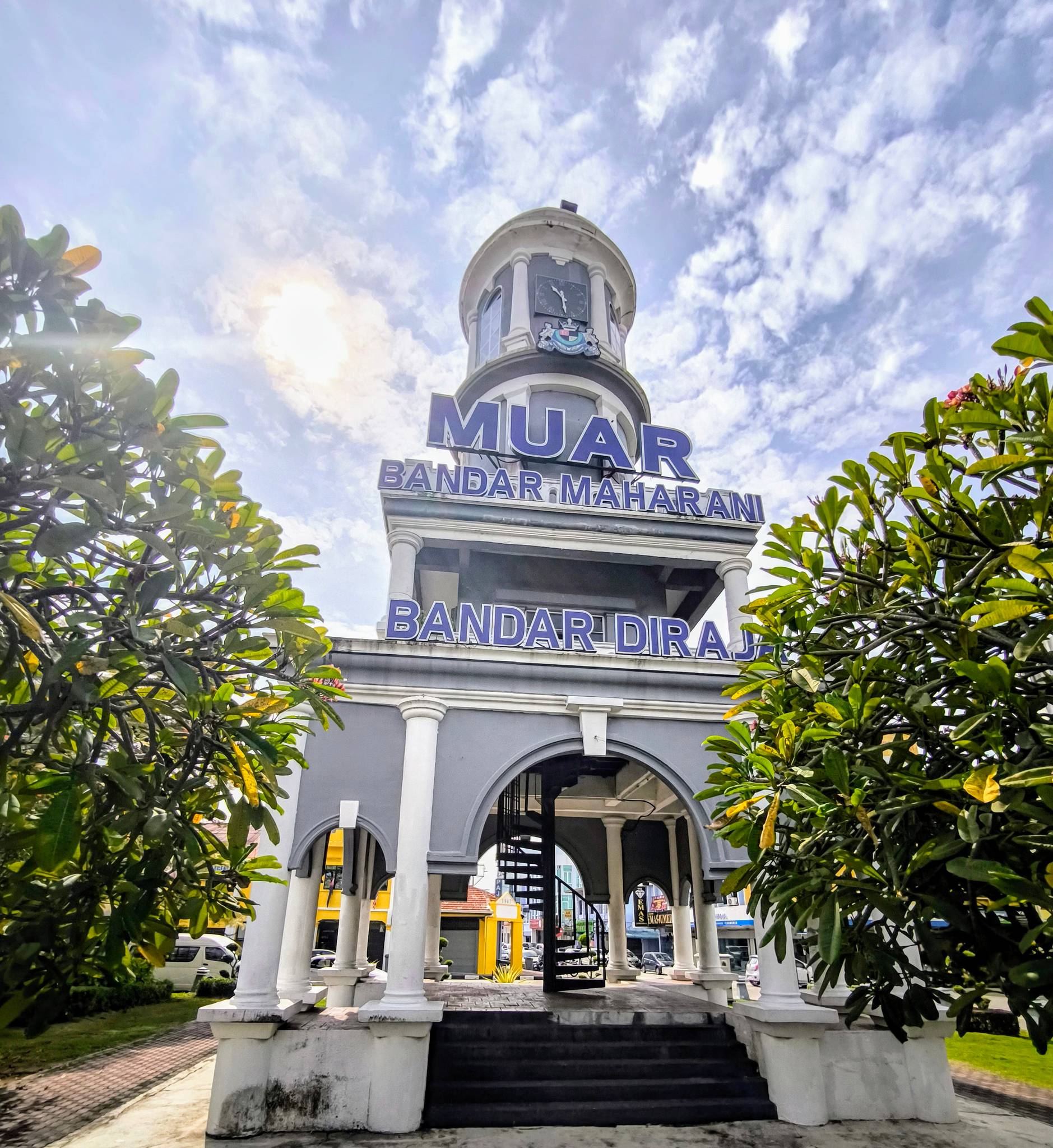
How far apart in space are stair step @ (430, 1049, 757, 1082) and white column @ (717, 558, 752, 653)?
5330 mm

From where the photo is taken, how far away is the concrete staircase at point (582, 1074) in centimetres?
745

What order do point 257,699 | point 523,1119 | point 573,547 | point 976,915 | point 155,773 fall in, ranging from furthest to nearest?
point 573,547, point 523,1119, point 257,699, point 155,773, point 976,915

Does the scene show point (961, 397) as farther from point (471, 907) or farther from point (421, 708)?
point (471, 907)

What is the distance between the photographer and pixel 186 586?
381 cm

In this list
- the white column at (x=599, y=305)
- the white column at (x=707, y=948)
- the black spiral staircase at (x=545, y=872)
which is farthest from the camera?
the white column at (x=599, y=305)

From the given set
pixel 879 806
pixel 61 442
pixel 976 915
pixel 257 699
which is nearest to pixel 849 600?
pixel 879 806

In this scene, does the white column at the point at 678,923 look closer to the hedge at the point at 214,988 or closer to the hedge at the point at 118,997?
the hedge at the point at 118,997

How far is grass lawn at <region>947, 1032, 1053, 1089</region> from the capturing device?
10.5m

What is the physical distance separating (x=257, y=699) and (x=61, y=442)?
6.13 ft

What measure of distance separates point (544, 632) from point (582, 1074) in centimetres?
531

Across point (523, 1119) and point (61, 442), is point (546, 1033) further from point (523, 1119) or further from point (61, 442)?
point (61, 442)

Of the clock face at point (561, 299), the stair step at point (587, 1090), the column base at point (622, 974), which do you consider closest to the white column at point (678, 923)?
the column base at point (622, 974)

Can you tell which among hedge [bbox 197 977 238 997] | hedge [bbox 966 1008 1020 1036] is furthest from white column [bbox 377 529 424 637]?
hedge [bbox 197 977 238 997]

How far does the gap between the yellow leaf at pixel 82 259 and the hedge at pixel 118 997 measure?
1510cm
